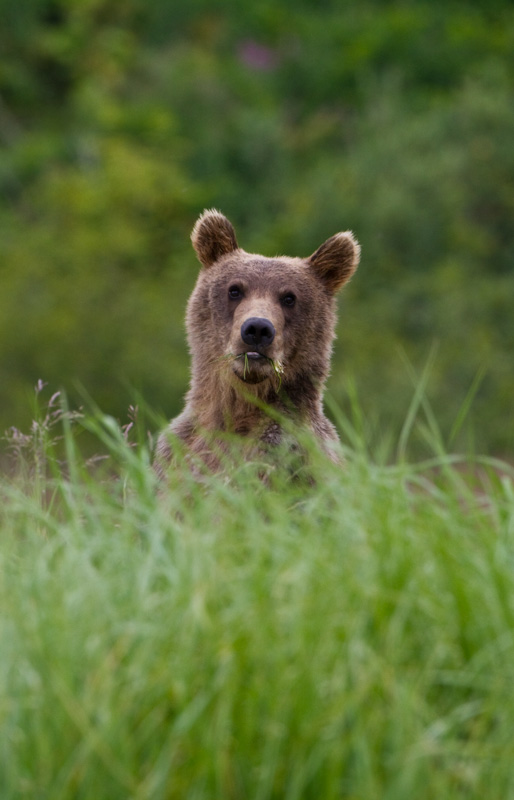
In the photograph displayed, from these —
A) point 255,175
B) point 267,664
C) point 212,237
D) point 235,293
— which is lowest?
point 267,664

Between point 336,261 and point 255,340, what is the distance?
3.00ft

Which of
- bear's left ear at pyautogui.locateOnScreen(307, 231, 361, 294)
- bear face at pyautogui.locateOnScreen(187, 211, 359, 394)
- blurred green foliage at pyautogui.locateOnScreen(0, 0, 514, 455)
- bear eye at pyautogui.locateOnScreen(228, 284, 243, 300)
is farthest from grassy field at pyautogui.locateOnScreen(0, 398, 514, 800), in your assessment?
blurred green foliage at pyautogui.locateOnScreen(0, 0, 514, 455)

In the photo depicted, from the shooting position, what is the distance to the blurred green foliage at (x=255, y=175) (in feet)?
116

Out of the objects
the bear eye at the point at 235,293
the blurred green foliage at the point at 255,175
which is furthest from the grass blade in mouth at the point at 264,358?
the blurred green foliage at the point at 255,175

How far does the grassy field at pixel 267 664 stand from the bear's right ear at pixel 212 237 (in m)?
2.93

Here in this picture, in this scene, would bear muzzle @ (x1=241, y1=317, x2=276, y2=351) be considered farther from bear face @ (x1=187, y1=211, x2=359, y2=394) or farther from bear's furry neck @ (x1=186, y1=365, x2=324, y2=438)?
bear's furry neck @ (x1=186, y1=365, x2=324, y2=438)

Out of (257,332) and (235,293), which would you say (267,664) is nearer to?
(257,332)

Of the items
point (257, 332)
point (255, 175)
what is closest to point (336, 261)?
point (257, 332)

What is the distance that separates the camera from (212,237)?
21.1 feet

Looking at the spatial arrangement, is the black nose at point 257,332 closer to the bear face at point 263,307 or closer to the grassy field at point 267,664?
the bear face at point 263,307

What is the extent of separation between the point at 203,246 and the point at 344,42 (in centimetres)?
5176

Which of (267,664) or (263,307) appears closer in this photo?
(267,664)

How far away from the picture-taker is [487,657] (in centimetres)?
316

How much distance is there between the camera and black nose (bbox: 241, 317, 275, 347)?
221 inches
